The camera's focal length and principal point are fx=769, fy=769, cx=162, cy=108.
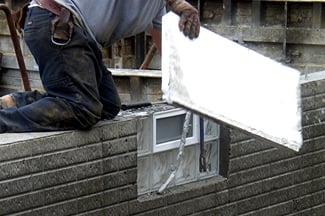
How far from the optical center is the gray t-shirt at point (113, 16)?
417cm

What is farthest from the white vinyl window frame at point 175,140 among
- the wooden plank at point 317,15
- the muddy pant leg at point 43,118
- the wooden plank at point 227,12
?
the wooden plank at point 227,12

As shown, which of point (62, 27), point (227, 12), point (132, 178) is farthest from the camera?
point (227, 12)

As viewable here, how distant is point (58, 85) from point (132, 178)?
0.74 meters

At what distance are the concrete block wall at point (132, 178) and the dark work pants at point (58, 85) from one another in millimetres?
92

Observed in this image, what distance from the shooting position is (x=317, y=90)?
543cm

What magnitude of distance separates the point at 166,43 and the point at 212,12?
607 cm

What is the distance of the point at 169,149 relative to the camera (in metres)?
4.74

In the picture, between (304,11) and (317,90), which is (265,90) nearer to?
(317,90)

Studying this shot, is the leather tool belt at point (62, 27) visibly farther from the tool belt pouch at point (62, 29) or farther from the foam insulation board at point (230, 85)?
the foam insulation board at point (230, 85)

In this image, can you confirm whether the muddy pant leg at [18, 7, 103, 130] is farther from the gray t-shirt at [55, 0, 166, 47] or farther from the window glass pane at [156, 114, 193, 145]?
the window glass pane at [156, 114, 193, 145]

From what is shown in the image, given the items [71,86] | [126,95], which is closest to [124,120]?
[71,86]

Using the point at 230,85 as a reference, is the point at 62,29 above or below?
above

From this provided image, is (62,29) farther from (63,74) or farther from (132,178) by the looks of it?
(132,178)

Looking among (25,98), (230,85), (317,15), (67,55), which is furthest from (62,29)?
(317,15)
